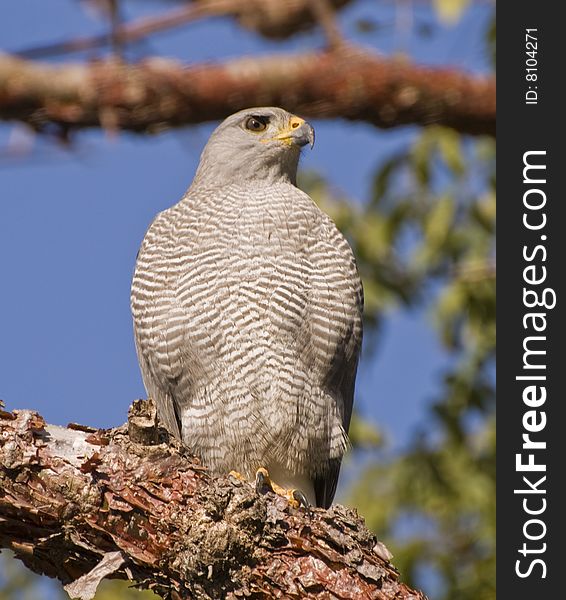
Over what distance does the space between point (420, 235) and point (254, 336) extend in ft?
8.49

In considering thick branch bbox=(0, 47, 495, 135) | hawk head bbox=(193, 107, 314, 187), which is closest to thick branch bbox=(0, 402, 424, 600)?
hawk head bbox=(193, 107, 314, 187)

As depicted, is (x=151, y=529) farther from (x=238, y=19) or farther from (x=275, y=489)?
(x=238, y=19)

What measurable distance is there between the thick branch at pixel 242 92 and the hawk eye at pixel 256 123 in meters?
0.30

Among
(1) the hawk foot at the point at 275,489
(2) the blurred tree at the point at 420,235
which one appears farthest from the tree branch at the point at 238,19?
(1) the hawk foot at the point at 275,489

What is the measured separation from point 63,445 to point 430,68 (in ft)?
11.1

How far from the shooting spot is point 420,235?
7184 millimetres

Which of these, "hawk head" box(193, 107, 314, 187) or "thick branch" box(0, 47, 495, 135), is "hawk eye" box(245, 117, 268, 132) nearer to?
"hawk head" box(193, 107, 314, 187)

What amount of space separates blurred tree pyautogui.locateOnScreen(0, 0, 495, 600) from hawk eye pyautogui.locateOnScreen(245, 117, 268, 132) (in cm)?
34

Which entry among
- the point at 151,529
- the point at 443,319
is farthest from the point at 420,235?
the point at 151,529

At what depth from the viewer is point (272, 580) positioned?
3.97 m

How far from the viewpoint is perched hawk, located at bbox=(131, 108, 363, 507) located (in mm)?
4879

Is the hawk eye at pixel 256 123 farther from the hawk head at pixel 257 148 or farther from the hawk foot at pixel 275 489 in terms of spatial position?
the hawk foot at pixel 275 489

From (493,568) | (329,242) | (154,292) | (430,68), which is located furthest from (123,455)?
(430,68)

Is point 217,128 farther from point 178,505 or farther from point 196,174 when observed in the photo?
point 178,505
